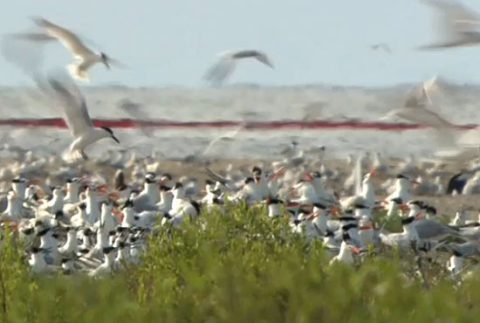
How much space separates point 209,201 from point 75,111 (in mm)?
1442

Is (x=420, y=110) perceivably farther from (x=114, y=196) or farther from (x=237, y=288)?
(x=114, y=196)

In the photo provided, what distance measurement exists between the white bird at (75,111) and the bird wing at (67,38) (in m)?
0.26

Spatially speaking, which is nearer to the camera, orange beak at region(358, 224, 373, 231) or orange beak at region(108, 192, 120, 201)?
orange beak at region(358, 224, 373, 231)

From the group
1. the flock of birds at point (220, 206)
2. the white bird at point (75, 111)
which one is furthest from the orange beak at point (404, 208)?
the white bird at point (75, 111)

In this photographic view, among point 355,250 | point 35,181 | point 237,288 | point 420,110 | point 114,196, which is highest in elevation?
point 420,110

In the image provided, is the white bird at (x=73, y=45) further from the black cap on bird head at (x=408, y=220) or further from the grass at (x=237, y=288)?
the grass at (x=237, y=288)

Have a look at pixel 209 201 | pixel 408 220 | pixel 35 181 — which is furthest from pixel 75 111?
pixel 35 181

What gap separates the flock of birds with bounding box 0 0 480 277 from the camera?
14.8 metres

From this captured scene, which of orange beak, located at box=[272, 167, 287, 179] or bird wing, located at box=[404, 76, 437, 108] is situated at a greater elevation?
bird wing, located at box=[404, 76, 437, 108]

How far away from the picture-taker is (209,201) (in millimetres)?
17391

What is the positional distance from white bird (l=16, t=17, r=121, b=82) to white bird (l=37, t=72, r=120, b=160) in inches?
5.3

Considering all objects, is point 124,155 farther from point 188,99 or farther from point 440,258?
point 188,99

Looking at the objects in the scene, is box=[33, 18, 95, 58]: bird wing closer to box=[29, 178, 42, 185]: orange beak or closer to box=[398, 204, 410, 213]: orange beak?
box=[398, 204, 410, 213]: orange beak

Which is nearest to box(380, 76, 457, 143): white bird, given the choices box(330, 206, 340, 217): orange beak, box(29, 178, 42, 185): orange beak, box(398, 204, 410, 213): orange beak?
box(398, 204, 410, 213): orange beak
